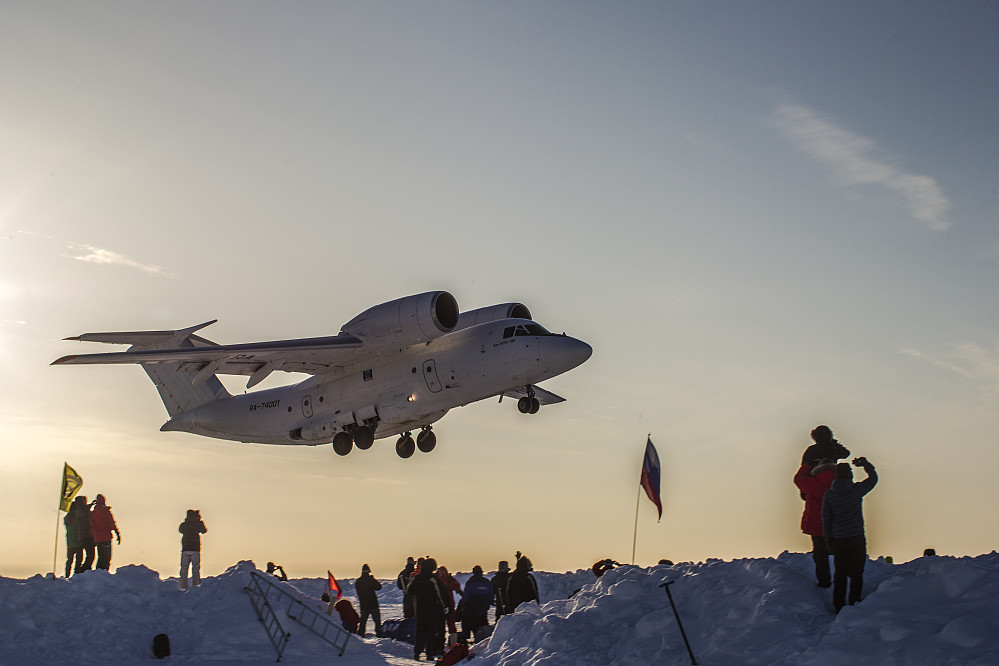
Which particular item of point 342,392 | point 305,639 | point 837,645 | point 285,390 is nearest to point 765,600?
point 837,645

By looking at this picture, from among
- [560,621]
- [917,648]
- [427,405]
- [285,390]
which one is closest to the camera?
[917,648]

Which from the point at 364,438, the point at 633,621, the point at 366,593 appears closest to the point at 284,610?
the point at 366,593

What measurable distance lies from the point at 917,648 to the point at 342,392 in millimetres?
19490

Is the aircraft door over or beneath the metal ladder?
over

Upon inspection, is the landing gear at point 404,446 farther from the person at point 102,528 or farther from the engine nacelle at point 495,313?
the person at point 102,528

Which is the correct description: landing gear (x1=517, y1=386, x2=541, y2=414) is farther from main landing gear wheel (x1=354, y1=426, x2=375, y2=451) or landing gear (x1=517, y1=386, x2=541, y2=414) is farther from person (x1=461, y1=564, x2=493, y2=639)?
person (x1=461, y1=564, x2=493, y2=639)

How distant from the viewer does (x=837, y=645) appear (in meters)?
9.64

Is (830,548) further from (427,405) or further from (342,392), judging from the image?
(342,392)

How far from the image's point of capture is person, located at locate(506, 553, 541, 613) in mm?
16703

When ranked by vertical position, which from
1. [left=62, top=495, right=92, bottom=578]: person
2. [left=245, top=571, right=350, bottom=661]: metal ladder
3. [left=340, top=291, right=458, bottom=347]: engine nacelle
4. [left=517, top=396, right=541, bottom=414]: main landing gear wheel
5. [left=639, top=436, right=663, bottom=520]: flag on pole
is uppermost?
[left=340, top=291, right=458, bottom=347]: engine nacelle

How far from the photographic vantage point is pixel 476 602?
690 inches

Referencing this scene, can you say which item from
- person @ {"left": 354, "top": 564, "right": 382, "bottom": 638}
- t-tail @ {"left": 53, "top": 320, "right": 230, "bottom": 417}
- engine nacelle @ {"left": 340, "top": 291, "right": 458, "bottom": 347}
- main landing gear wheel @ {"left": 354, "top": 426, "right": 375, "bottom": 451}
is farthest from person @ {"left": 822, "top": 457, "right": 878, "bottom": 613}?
t-tail @ {"left": 53, "top": 320, "right": 230, "bottom": 417}

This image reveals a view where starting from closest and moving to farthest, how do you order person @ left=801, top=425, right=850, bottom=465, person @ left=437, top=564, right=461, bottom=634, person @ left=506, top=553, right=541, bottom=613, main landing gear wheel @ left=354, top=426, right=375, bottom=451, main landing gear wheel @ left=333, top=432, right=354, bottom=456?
person @ left=801, top=425, right=850, bottom=465 < person @ left=506, top=553, right=541, bottom=613 < person @ left=437, top=564, right=461, bottom=634 < main landing gear wheel @ left=354, top=426, right=375, bottom=451 < main landing gear wheel @ left=333, top=432, right=354, bottom=456

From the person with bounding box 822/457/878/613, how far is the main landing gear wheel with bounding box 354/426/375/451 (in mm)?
17343
